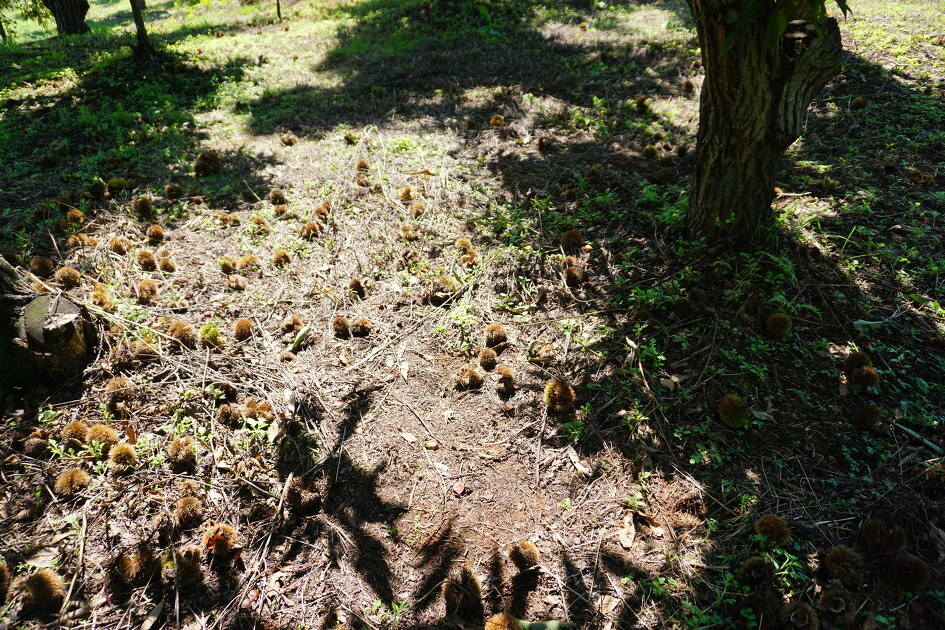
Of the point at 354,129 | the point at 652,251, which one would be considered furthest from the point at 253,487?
the point at 354,129

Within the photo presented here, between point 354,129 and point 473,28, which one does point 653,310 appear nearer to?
point 354,129

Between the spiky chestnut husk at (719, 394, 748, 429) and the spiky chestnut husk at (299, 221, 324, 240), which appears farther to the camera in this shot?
the spiky chestnut husk at (299, 221, 324, 240)

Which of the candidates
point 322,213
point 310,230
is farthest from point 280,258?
point 322,213

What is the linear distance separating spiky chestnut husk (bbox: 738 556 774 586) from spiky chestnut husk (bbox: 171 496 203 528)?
272cm

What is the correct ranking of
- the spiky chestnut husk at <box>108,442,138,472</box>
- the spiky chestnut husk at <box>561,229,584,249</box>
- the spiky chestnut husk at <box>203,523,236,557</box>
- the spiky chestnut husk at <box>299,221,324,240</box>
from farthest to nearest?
the spiky chestnut husk at <box>299,221,324,240</box> < the spiky chestnut husk at <box>561,229,584,249</box> < the spiky chestnut husk at <box>108,442,138,472</box> < the spiky chestnut husk at <box>203,523,236,557</box>

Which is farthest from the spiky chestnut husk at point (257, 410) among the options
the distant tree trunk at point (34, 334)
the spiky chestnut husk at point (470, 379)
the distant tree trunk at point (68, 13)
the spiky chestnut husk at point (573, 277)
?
the distant tree trunk at point (68, 13)

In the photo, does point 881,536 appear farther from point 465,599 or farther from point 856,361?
point 465,599

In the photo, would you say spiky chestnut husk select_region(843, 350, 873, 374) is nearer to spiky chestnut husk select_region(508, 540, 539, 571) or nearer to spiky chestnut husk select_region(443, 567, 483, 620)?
spiky chestnut husk select_region(508, 540, 539, 571)

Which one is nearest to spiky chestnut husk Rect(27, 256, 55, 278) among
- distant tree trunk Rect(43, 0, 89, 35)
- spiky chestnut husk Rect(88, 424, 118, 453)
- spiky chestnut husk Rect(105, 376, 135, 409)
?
spiky chestnut husk Rect(105, 376, 135, 409)

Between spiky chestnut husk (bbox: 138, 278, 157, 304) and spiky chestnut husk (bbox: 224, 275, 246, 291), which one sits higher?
spiky chestnut husk (bbox: 138, 278, 157, 304)

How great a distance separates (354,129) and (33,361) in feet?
15.5

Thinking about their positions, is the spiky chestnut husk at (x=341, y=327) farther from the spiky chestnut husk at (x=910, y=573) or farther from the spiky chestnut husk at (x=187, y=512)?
the spiky chestnut husk at (x=910, y=573)

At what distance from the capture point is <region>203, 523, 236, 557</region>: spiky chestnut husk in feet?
7.56

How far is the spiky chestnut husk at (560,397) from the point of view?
3.01 m
